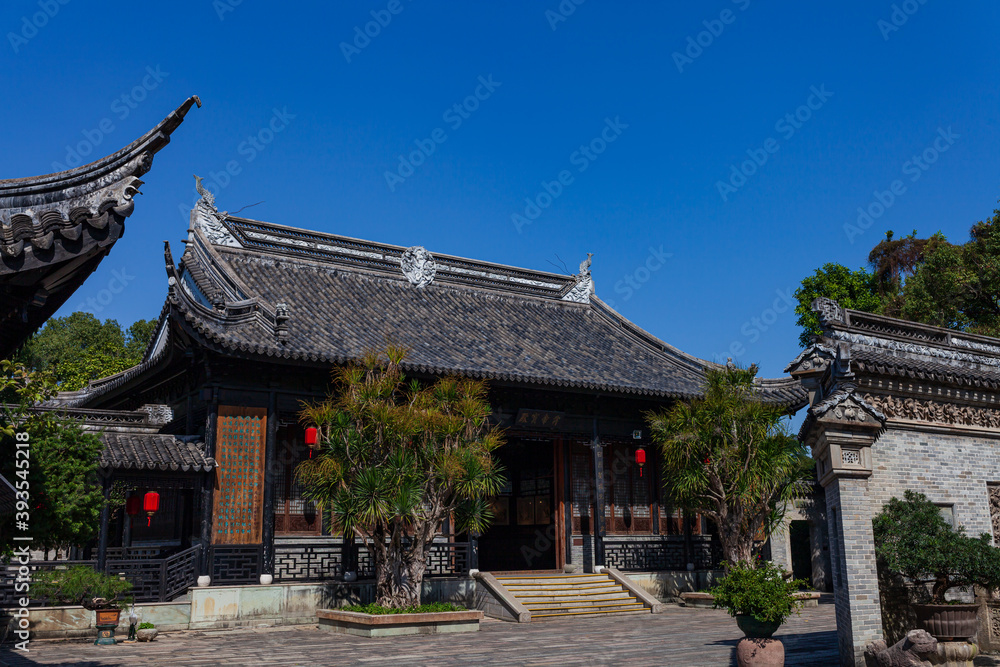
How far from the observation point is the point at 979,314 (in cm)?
2330

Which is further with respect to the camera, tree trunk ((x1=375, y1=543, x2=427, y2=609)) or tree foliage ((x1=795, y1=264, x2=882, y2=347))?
tree foliage ((x1=795, y1=264, x2=882, y2=347))

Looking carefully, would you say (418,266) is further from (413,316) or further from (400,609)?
(400,609)

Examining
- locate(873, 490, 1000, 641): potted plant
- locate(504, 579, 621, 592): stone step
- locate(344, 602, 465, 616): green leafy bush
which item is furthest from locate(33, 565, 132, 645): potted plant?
locate(873, 490, 1000, 641): potted plant

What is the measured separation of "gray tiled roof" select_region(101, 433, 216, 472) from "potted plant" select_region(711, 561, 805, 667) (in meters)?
8.55

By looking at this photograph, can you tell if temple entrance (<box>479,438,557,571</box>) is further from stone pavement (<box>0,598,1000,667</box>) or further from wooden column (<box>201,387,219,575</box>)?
wooden column (<box>201,387,219,575</box>)

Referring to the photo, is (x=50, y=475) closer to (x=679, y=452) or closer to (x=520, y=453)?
(x=679, y=452)

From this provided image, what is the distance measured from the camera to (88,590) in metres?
11.3

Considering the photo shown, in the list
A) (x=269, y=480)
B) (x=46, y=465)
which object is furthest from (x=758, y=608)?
(x=269, y=480)

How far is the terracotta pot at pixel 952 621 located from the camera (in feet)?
24.3

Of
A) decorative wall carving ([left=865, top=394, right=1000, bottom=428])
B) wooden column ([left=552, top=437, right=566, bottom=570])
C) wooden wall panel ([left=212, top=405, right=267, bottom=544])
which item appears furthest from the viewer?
wooden column ([left=552, top=437, right=566, bottom=570])

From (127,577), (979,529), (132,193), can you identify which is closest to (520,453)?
(127,577)

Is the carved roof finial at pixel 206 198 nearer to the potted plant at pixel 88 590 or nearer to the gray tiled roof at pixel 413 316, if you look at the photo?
the gray tiled roof at pixel 413 316

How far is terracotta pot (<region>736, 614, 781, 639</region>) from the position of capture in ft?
27.5

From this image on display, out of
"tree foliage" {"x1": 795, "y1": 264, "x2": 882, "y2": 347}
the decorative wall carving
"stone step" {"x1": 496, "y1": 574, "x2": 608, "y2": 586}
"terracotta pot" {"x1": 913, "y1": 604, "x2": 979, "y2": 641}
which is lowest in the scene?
"stone step" {"x1": 496, "y1": 574, "x2": 608, "y2": 586}
